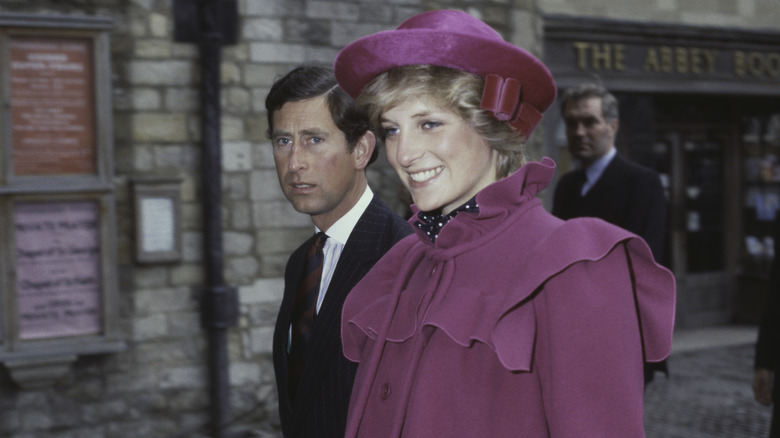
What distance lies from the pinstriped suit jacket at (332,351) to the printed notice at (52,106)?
3.75 m

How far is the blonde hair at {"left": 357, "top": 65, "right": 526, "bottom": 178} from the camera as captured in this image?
154 cm

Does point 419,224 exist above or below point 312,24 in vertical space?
below

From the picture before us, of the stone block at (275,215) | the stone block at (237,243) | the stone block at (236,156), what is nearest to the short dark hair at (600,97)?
the stone block at (275,215)

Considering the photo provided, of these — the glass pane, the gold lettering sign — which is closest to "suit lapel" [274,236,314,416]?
the gold lettering sign

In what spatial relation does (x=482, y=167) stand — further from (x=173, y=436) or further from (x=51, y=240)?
(x=173, y=436)

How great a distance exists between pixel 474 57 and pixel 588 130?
9.82 ft

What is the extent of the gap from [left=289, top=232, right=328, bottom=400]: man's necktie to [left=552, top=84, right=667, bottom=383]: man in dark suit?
200 cm

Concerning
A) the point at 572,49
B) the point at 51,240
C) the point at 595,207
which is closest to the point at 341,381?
the point at 595,207

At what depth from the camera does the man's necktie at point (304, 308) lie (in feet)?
6.52

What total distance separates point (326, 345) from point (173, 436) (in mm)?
4210

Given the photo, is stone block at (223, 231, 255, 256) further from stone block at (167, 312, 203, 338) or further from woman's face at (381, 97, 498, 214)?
woman's face at (381, 97, 498, 214)

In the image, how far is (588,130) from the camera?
4.40 metres

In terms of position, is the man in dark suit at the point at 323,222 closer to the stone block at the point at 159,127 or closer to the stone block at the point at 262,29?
the stone block at the point at 159,127

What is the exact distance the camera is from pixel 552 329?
1.38 meters
